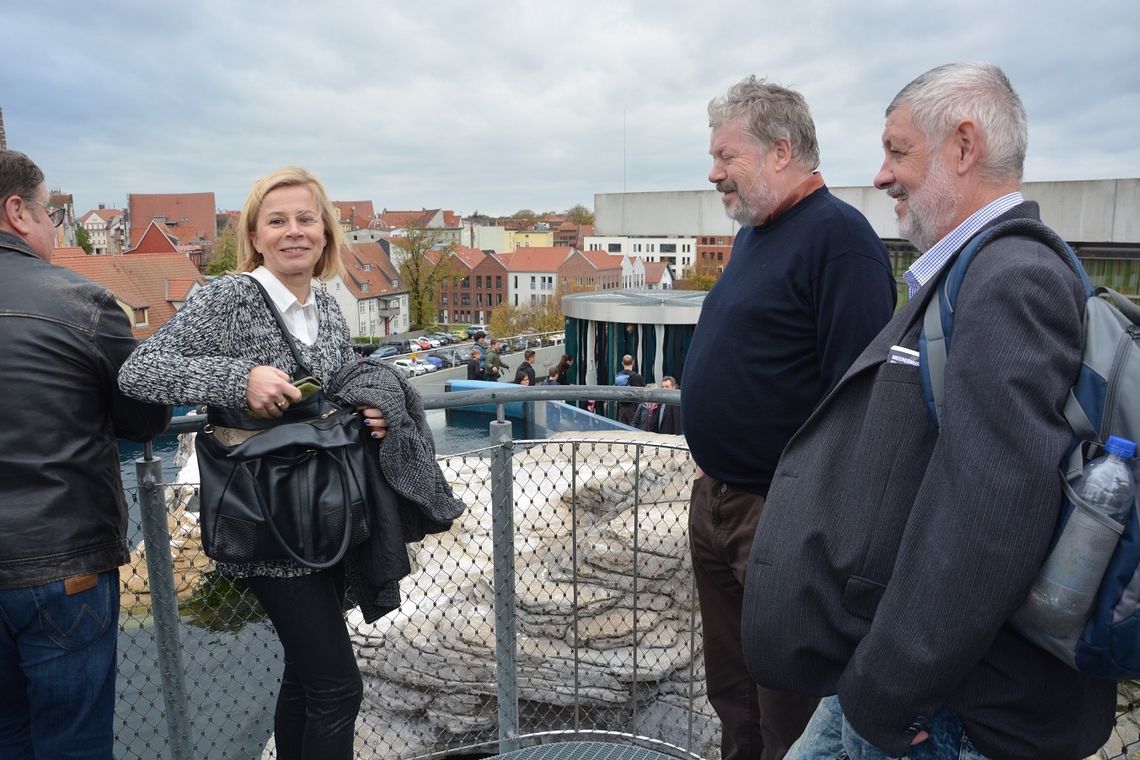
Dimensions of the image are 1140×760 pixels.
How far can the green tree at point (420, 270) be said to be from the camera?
67.2 metres

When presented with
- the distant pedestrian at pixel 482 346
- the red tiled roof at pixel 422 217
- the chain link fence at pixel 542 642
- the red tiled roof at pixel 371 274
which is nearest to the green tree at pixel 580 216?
the red tiled roof at pixel 422 217

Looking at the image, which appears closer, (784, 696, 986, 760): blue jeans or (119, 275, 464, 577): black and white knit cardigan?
(784, 696, 986, 760): blue jeans

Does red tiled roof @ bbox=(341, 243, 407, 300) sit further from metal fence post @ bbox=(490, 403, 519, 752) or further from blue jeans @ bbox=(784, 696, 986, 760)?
blue jeans @ bbox=(784, 696, 986, 760)

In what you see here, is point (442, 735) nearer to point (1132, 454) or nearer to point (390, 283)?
point (1132, 454)

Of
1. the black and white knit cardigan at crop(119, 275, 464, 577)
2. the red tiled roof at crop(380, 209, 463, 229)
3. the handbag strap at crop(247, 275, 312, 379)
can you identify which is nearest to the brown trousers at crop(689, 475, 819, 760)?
the black and white knit cardigan at crop(119, 275, 464, 577)

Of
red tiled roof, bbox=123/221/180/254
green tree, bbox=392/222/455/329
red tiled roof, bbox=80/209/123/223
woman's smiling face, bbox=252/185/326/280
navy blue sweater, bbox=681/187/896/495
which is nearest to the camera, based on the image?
navy blue sweater, bbox=681/187/896/495

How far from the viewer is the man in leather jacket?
206cm

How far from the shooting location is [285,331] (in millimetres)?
2338

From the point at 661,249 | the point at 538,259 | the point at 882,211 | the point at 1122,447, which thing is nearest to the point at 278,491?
the point at 1122,447

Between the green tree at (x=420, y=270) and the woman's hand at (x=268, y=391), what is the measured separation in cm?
6594

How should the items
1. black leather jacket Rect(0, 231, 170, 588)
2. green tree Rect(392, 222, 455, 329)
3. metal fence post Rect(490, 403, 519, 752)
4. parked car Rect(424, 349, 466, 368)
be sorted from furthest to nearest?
green tree Rect(392, 222, 455, 329), parked car Rect(424, 349, 466, 368), metal fence post Rect(490, 403, 519, 752), black leather jacket Rect(0, 231, 170, 588)

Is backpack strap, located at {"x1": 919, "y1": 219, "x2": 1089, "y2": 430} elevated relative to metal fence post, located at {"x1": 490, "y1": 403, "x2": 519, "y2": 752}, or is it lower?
elevated

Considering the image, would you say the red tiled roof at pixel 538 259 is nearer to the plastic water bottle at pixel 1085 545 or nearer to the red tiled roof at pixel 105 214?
the red tiled roof at pixel 105 214

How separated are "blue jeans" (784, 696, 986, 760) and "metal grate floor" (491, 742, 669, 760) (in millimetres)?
1401
